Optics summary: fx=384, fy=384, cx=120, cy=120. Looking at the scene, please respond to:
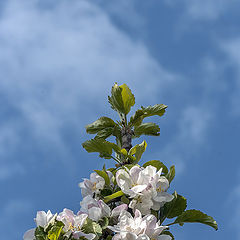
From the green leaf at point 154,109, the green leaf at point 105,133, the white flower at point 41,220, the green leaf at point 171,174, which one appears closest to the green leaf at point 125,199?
the green leaf at point 171,174

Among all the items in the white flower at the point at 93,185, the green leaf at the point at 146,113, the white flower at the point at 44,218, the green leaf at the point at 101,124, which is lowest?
the white flower at the point at 44,218

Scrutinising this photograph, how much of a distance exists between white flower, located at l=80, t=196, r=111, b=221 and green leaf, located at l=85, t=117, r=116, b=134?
925 millimetres

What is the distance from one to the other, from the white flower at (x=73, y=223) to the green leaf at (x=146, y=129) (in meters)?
1.20

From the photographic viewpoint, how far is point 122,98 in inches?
139

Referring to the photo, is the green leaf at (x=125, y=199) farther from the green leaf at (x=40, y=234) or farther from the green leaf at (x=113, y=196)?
the green leaf at (x=40, y=234)

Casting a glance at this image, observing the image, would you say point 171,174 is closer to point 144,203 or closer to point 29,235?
point 144,203

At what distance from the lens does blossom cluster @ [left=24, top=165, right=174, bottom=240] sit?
7.98 ft

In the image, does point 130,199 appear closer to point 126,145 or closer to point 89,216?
point 89,216

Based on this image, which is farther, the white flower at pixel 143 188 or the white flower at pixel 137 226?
the white flower at pixel 143 188

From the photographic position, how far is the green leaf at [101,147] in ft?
10.4

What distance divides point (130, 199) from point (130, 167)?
241mm

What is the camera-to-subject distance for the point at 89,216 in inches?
103

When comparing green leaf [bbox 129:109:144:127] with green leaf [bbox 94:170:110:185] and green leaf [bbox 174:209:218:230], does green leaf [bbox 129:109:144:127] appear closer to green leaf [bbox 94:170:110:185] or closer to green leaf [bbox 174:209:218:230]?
green leaf [bbox 94:170:110:185]

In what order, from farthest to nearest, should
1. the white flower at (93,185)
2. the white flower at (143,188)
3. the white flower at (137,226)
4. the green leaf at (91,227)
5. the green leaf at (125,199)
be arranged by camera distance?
the white flower at (93,185)
the green leaf at (125,199)
the white flower at (143,188)
the green leaf at (91,227)
the white flower at (137,226)
